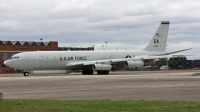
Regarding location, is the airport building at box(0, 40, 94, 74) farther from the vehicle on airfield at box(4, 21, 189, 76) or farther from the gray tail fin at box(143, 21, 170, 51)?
the gray tail fin at box(143, 21, 170, 51)

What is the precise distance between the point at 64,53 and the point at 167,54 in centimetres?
1692

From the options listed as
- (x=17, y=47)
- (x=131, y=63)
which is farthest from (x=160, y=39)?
(x=17, y=47)

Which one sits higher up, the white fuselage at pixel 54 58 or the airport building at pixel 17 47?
the airport building at pixel 17 47

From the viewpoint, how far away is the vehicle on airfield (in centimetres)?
6016

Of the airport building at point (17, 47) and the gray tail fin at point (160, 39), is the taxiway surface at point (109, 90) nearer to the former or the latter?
the gray tail fin at point (160, 39)

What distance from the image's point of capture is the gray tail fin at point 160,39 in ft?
221

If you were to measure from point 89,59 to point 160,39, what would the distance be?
1270 cm

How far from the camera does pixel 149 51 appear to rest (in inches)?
2633
